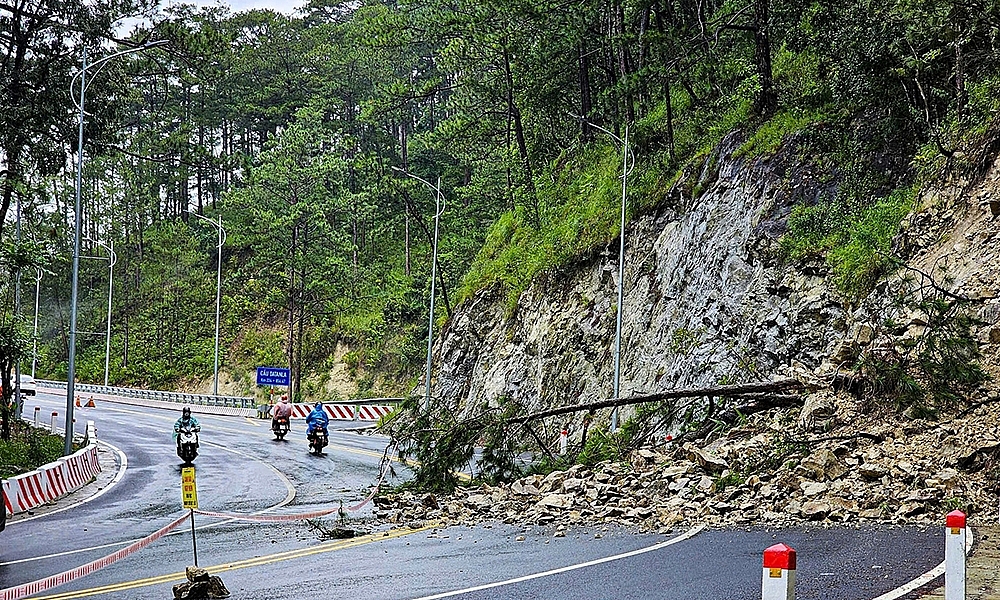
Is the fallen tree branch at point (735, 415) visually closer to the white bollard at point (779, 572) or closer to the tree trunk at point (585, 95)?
the white bollard at point (779, 572)

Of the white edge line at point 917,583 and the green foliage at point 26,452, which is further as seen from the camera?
the green foliage at point 26,452

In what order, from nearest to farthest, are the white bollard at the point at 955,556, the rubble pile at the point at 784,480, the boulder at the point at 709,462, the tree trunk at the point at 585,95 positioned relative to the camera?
1. the white bollard at the point at 955,556
2. the rubble pile at the point at 784,480
3. the boulder at the point at 709,462
4. the tree trunk at the point at 585,95

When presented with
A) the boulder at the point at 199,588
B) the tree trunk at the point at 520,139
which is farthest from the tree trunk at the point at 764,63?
the boulder at the point at 199,588

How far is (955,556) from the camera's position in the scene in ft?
23.6

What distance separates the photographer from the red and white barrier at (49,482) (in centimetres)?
1820

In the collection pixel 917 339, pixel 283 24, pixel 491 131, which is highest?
pixel 283 24

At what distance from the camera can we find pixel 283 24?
77.4 metres

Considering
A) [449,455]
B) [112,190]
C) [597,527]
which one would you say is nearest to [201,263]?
[112,190]

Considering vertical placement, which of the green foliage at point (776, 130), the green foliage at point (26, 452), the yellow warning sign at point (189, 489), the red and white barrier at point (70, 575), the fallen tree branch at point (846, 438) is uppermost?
the green foliage at point (776, 130)

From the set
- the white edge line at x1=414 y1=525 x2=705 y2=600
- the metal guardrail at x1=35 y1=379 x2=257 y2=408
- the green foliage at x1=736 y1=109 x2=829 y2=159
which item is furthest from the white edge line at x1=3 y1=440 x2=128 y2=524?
the green foliage at x1=736 y1=109 x2=829 y2=159

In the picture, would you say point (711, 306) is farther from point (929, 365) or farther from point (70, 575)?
point (70, 575)

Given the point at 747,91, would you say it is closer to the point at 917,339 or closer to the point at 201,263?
the point at 917,339

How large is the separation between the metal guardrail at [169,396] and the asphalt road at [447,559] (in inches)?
1365

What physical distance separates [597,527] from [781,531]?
2568 millimetres
